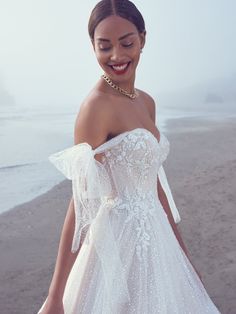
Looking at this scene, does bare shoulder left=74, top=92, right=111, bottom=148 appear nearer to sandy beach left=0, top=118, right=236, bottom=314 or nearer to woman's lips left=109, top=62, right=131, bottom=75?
woman's lips left=109, top=62, right=131, bottom=75

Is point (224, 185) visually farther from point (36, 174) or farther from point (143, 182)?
point (143, 182)

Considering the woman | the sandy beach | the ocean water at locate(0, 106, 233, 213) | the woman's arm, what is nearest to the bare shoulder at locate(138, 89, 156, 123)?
the woman

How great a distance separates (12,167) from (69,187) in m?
3.72

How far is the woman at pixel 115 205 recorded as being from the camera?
186cm

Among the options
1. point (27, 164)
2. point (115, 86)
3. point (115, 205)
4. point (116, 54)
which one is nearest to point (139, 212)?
point (115, 205)

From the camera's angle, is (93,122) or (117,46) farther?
(117,46)

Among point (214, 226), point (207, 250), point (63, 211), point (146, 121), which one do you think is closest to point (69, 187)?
point (63, 211)

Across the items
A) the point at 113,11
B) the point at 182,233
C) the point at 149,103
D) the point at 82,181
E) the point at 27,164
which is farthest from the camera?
the point at 27,164

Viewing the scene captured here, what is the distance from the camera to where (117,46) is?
1.95m

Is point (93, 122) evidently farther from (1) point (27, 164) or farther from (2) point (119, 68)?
(1) point (27, 164)

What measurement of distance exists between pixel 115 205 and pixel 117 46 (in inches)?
24.9

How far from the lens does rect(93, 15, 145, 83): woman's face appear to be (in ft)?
6.32

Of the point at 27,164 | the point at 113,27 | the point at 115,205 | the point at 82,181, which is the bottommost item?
the point at 27,164

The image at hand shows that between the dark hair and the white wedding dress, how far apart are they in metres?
0.44
